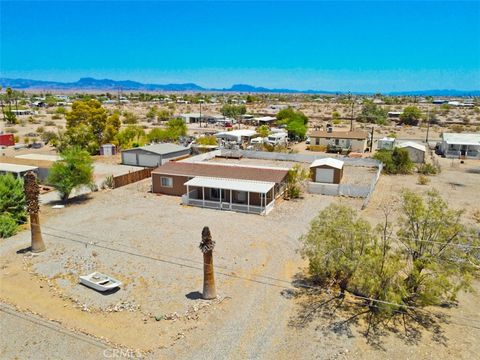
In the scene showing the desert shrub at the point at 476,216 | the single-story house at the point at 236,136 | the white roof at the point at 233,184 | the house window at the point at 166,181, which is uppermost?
the single-story house at the point at 236,136

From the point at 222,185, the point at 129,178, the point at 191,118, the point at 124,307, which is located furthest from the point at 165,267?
the point at 191,118

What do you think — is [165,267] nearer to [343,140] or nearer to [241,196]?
[241,196]

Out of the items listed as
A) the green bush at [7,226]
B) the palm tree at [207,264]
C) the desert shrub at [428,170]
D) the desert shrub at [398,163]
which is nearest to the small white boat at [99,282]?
the palm tree at [207,264]

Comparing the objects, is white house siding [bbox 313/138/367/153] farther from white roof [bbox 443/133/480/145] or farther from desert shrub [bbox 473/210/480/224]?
desert shrub [bbox 473/210/480/224]

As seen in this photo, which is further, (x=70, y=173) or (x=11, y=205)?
(x=70, y=173)

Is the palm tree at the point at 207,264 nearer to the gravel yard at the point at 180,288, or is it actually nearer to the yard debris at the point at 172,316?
the gravel yard at the point at 180,288

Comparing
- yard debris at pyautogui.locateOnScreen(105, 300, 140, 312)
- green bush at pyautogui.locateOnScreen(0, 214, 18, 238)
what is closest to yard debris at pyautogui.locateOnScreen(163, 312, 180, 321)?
yard debris at pyautogui.locateOnScreen(105, 300, 140, 312)
